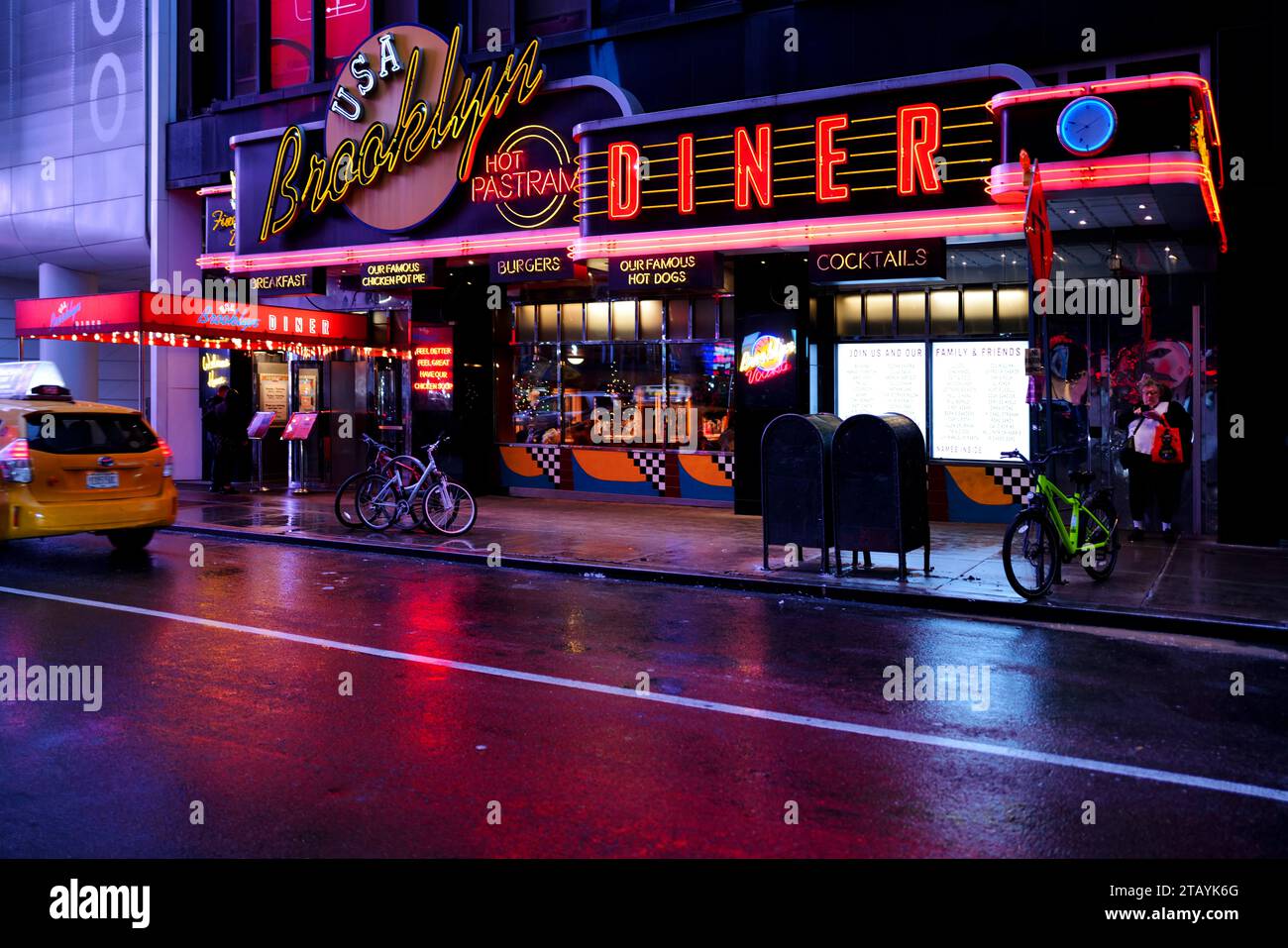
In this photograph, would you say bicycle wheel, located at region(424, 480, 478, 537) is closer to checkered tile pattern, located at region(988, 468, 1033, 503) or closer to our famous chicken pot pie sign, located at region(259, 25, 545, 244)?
our famous chicken pot pie sign, located at region(259, 25, 545, 244)

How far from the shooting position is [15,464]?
11.2 metres

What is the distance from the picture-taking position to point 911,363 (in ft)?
51.3

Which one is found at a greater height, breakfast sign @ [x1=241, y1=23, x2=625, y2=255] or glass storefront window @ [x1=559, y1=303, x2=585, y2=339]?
breakfast sign @ [x1=241, y1=23, x2=625, y2=255]

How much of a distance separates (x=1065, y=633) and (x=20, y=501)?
32.9 ft

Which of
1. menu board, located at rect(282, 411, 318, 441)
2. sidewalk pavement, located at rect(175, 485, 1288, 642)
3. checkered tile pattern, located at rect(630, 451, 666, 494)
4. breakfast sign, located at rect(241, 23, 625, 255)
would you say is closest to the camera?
sidewalk pavement, located at rect(175, 485, 1288, 642)

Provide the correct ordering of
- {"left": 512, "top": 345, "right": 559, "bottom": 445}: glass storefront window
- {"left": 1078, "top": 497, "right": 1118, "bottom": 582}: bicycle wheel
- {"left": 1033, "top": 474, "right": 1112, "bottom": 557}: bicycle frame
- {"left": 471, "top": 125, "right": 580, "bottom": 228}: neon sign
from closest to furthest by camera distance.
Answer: {"left": 1033, "top": 474, "right": 1112, "bottom": 557}: bicycle frame < {"left": 1078, "top": 497, "right": 1118, "bottom": 582}: bicycle wheel < {"left": 471, "top": 125, "right": 580, "bottom": 228}: neon sign < {"left": 512, "top": 345, "right": 559, "bottom": 445}: glass storefront window

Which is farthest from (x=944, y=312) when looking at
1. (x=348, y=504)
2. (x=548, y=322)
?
(x=348, y=504)

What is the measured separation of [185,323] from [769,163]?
30.2ft

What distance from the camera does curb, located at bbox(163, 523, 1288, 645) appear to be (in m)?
8.53

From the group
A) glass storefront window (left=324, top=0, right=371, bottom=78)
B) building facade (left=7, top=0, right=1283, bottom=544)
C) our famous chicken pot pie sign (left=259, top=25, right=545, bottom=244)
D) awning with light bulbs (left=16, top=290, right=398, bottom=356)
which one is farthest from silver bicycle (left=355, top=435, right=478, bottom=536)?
glass storefront window (left=324, top=0, right=371, bottom=78)

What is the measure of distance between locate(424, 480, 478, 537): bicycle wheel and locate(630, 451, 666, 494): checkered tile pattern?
4.43 metres

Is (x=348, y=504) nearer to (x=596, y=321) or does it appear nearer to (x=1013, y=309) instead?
(x=596, y=321)
